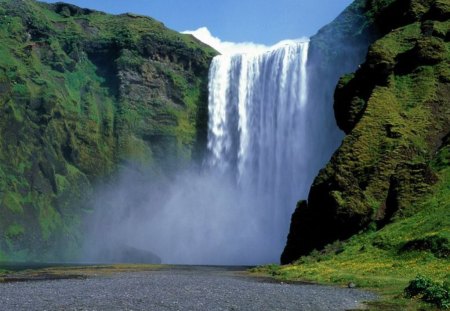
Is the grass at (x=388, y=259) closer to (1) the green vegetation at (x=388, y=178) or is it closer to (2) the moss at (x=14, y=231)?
(1) the green vegetation at (x=388, y=178)

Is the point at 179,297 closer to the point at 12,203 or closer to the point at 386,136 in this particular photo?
the point at 386,136

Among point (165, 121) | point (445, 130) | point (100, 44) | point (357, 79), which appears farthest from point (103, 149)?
point (445, 130)

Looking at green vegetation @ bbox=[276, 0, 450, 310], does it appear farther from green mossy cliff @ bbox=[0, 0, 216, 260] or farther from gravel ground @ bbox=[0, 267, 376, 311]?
green mossy cliff @ bbox=[0, 0, 216, 260]

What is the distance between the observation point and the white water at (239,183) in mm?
100250

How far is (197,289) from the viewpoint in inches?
1288

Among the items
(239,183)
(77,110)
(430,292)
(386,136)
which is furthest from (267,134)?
(430,292)

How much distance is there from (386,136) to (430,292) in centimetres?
3865

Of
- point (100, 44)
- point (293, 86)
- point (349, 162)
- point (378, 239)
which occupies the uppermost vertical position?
point (100, 44)

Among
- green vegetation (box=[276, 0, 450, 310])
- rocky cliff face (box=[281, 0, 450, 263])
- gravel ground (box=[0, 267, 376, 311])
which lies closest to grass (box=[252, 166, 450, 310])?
green vegetation (box=[276, 0, 450, 310])

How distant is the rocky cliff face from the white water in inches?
1053

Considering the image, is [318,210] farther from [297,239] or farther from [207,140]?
[207,140]

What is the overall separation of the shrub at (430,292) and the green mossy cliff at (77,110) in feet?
307

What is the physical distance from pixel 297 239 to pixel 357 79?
22.8 m

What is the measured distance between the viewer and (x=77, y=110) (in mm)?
133875
